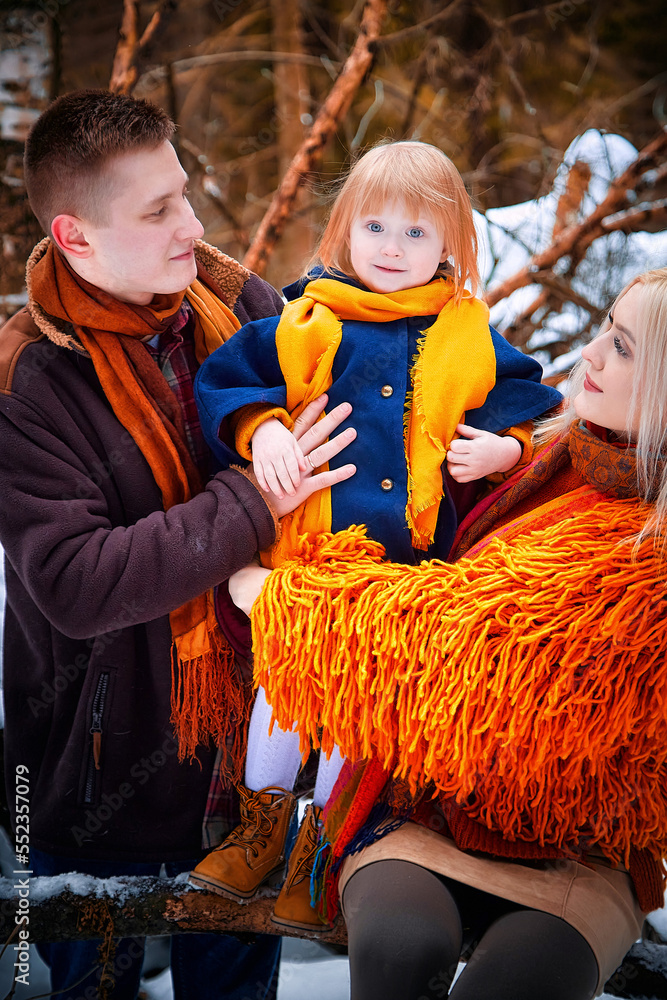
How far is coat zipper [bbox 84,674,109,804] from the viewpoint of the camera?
1606mm

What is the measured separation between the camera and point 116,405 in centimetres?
153

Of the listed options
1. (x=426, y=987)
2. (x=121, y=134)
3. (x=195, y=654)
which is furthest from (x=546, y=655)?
(x=121, y=134)

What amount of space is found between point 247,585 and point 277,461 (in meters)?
0.25

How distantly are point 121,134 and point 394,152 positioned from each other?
0.53 m

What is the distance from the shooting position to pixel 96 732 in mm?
1623

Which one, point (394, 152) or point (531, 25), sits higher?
point (531, 25)

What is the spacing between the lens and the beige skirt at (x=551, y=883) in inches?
48.0

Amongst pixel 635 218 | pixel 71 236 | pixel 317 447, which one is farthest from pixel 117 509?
pixel 635 218

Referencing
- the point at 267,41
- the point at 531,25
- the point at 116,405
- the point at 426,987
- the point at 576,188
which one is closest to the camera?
the point at 426,987

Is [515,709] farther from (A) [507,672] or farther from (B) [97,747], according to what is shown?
(B) [97,747]

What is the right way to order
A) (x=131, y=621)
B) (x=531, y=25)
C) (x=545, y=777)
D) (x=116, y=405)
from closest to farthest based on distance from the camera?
1. (x=545, y=777)
2. (x=131, y=621)
3. (x=116, y=405)
4. (x=531, y=25)

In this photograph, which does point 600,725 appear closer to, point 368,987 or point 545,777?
point 545,777

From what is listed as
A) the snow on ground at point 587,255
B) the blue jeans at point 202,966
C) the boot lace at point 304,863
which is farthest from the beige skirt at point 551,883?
the snow on ground at point 587,255

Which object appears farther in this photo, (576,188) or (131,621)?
(576,188)
